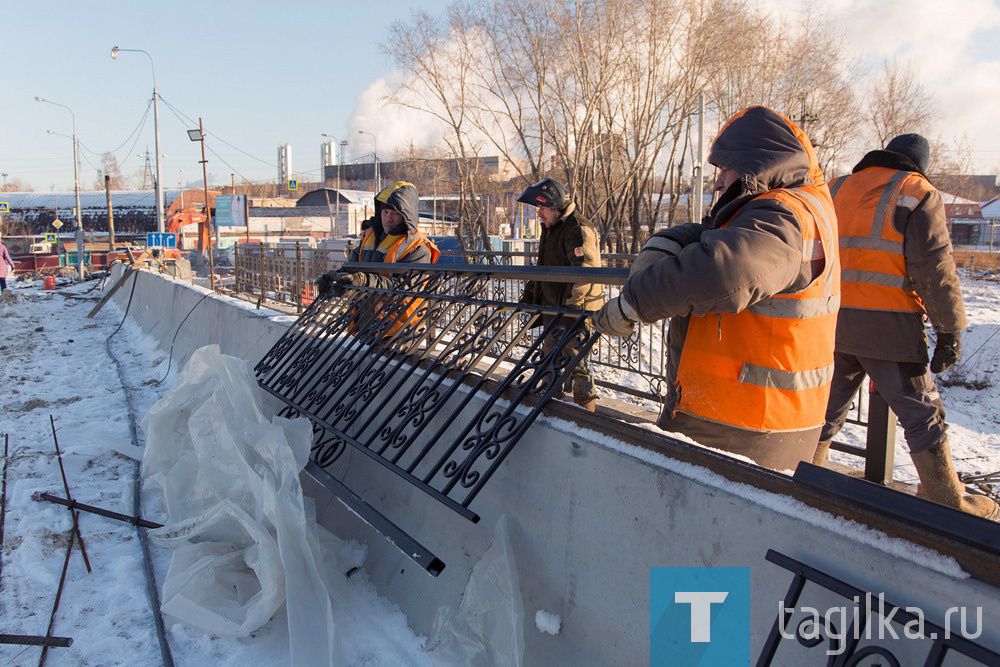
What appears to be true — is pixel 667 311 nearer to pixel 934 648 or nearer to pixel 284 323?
pixel 934 648

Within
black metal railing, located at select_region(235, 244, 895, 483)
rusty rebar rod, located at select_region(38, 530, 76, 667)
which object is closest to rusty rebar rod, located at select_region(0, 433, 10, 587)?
rusty rebar rod, located at select_region(38, 530, 76, 667)

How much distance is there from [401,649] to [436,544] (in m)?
0.44

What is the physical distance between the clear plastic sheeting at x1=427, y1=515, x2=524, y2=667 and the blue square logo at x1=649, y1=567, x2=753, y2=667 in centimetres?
56

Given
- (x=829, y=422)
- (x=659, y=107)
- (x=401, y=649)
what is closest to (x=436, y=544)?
(x=401, y=649)

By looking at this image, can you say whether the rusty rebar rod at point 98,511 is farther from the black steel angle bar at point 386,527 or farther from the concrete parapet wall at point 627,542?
the concrete parapet wall at point 627,542

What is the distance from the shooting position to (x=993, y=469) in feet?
17.1

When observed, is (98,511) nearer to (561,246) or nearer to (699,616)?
(561,246)

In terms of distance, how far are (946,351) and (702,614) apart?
2.43 meters

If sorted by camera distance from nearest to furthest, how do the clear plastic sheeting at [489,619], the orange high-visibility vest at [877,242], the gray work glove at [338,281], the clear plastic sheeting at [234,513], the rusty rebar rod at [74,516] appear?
the clear plastic sheeting at [489,619], the clear plastic sheeting at [234,513], the orange high-visibility vest at [877,242], the rusty rebar rod at [74,516], the gray work glove at [338,281]

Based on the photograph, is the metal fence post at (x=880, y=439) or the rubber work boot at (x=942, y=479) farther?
the metal fence post at (x=880, y=439)

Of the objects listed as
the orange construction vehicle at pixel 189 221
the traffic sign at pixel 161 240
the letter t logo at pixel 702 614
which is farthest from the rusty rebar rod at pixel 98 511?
the orange construction vehicle at pixel 189 221

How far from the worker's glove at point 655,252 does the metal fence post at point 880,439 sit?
1800mm

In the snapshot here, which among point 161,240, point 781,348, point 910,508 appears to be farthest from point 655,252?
point 161,240

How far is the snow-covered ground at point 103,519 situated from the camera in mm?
2736
